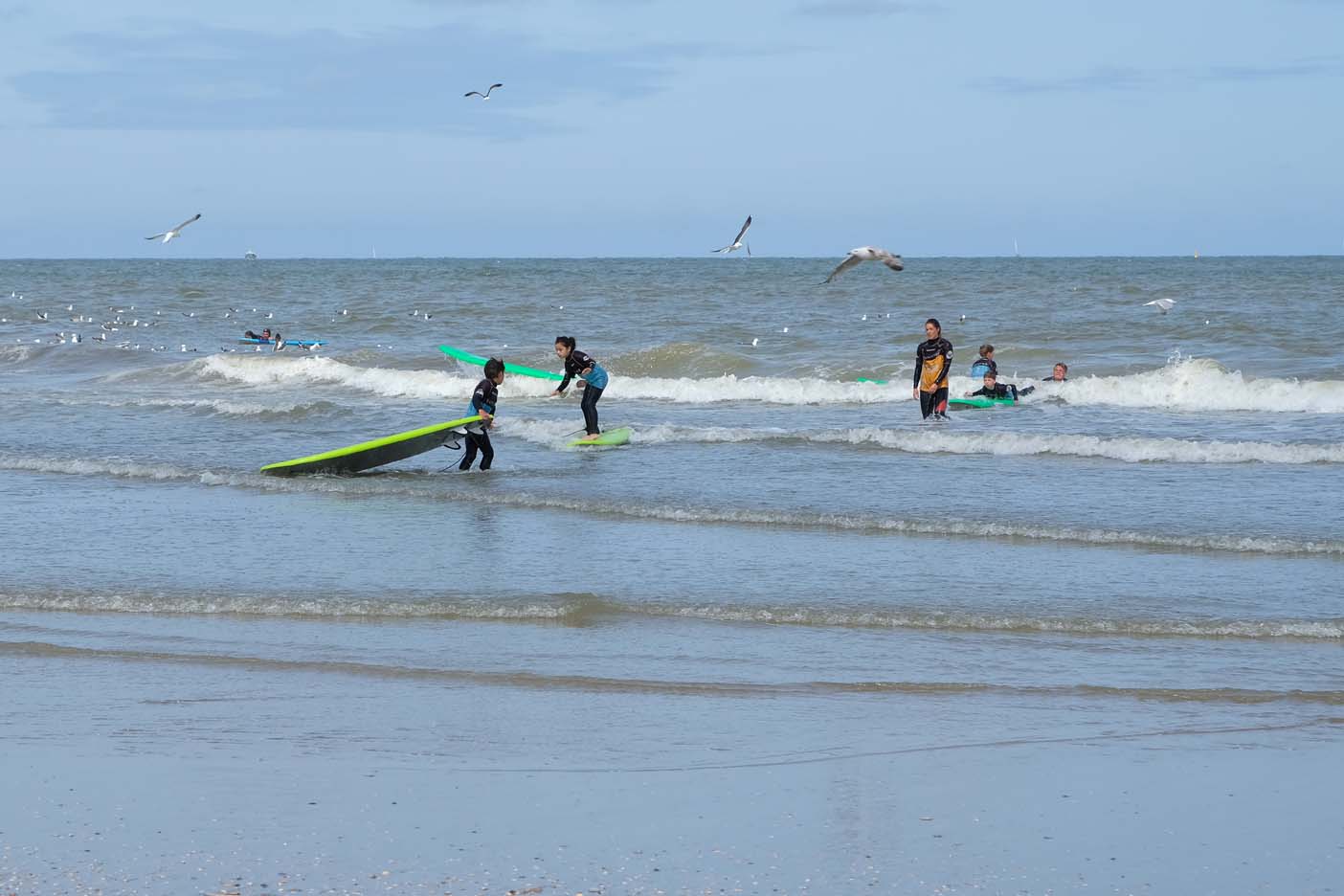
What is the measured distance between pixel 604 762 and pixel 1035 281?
66678 mm

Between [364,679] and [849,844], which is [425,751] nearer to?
[364,679]

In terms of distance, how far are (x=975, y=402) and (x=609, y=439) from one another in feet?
19.4

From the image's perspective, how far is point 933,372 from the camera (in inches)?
740

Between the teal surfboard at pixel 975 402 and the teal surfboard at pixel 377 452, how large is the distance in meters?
7.99

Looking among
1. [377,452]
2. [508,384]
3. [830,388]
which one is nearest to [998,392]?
[830,388]

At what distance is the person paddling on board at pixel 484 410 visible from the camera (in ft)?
48.5

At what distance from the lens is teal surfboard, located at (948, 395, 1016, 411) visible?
68.2 ft

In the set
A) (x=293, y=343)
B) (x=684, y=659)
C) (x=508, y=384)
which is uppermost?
(x=293, y=343)

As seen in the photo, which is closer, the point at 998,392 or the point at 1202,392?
the point at 998,392

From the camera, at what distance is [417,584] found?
9.56m

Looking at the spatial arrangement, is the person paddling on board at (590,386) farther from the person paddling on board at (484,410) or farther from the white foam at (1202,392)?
the white foam at (1202,392)

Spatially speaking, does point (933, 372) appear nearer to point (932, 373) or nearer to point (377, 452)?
point (932, 373)

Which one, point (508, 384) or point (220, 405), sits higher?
point (508, 384)

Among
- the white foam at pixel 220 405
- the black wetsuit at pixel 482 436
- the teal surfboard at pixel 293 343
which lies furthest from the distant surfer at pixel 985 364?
the teal surfboard at pixel 293 343
